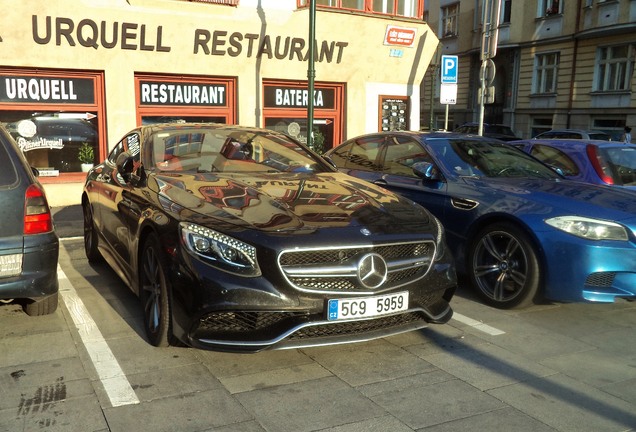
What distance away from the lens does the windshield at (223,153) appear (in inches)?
191

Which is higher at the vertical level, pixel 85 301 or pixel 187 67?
pixel 187 67

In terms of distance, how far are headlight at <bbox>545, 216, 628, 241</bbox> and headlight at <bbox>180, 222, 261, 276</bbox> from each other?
2.66 metres

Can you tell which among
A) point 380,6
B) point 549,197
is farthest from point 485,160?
point 380,6

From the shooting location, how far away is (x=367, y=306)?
3.45 meters

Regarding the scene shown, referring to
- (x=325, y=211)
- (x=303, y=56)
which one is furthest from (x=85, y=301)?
(x=303, y=56)

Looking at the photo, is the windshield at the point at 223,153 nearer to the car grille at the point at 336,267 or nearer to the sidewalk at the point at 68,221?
the car grille at the point at 336,267

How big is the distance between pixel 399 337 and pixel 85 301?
108 inches

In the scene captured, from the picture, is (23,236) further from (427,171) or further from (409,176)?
(409,176)

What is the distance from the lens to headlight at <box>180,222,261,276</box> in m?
3.34

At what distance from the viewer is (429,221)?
411 centimetres

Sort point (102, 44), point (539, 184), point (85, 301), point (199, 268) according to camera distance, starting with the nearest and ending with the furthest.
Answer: point (199, 268) < point (85, 301) < point (539, 184) < point (102, 44)

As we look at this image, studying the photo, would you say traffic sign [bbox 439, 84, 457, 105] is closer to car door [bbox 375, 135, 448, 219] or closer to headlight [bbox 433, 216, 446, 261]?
car door [bbox 375, 135, 448, 219]

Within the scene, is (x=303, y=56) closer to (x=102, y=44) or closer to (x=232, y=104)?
(x=232, y=104)

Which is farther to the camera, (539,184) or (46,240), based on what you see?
(539,184)
